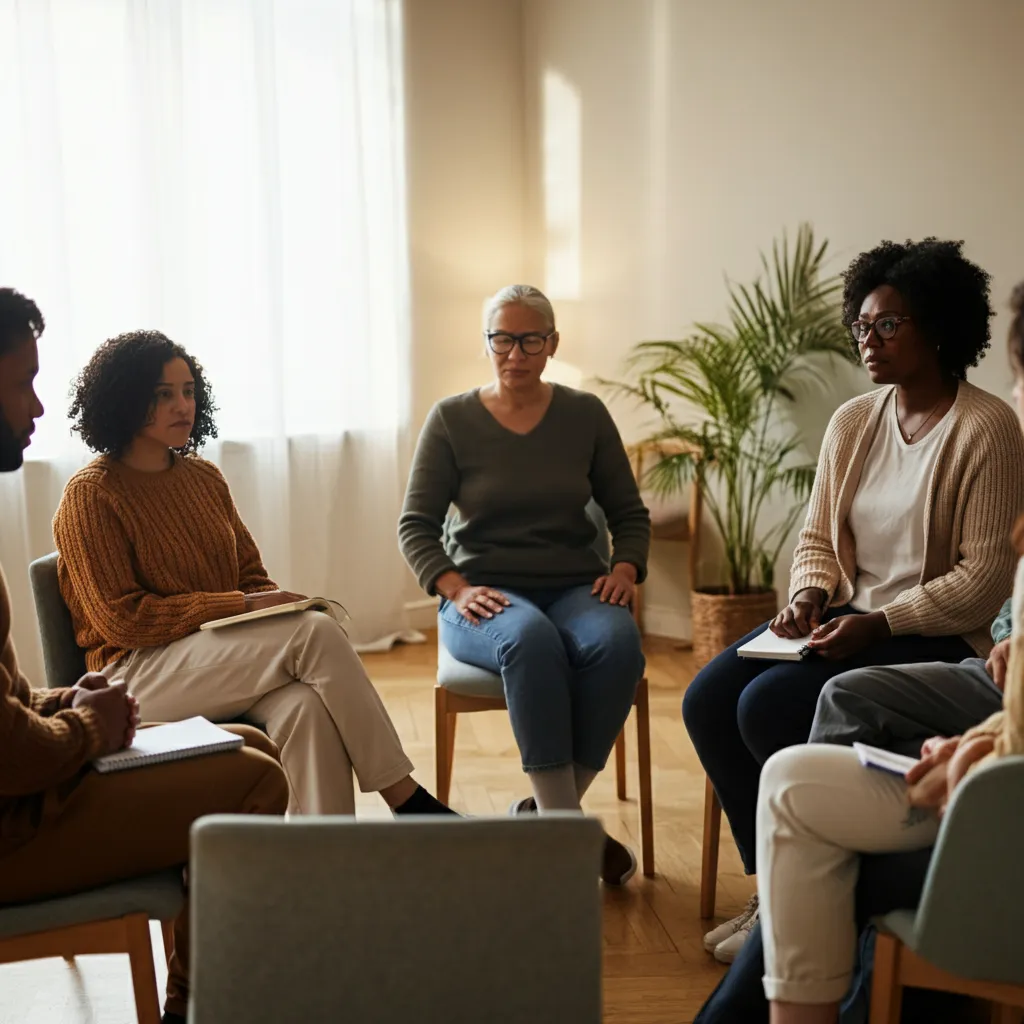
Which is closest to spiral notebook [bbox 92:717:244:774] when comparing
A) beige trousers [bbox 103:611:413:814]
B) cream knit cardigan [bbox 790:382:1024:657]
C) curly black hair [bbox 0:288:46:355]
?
beige trousers [bbox 103:611:413:814]

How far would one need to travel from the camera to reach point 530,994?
1.14m

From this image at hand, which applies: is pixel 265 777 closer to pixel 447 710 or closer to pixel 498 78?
pixel 447 710

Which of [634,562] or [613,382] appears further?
[613,382]

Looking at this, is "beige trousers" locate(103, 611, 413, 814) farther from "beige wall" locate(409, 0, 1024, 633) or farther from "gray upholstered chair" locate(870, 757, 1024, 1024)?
"beige wall" locate(409, 0, 1024, 633)

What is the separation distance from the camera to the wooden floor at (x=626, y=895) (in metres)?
2.18

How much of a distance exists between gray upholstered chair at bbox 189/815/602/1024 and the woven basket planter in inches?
128

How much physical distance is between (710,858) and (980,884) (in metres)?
1.14

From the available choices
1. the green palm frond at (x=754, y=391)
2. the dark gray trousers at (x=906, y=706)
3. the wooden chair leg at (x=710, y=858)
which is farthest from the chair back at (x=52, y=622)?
the green palm frond at (x=754, y=391)

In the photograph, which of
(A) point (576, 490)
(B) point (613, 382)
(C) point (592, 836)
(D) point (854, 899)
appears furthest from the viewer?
(B) point (613, 382)

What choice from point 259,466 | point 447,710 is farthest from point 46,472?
point 447,710

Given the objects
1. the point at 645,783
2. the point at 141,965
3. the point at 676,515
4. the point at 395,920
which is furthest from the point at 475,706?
the point at 676,515

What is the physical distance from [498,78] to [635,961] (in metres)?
3.86

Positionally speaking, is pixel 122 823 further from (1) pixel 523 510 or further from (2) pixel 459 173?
(2) pixel 459 173

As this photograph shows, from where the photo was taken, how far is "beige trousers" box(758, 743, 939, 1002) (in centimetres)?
156
